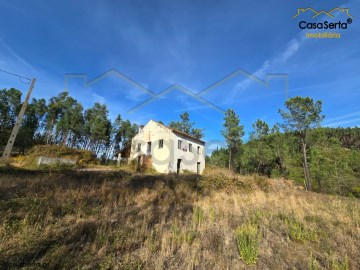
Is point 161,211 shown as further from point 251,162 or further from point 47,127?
point 47,127

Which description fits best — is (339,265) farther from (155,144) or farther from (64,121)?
(64,121)

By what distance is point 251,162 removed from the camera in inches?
1387

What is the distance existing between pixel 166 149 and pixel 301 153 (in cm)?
2004

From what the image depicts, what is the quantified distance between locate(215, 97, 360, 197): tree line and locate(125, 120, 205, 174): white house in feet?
38.3

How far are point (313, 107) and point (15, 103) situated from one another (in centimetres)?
5871

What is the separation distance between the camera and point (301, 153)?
26797 millimetres

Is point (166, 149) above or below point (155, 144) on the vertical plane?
below

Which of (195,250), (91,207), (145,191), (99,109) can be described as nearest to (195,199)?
(145,191)

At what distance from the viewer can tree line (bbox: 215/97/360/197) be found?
21.1 meters

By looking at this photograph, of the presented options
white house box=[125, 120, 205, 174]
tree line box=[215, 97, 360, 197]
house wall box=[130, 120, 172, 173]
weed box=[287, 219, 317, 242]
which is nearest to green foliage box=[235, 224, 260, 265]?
weed box=[287, 219, 317, 242]

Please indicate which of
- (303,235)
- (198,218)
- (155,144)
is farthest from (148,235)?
(155,144)

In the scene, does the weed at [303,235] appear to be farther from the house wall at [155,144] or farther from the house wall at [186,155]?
the house wall at [155,144]

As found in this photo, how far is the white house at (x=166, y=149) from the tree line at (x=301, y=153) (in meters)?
11.7

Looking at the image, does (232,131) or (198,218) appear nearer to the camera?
(198,218)
